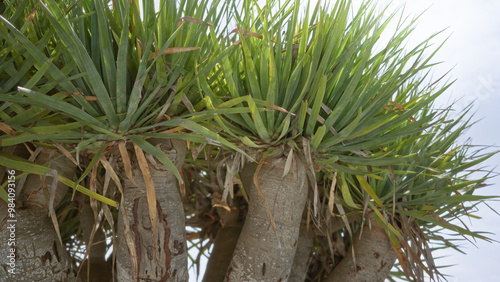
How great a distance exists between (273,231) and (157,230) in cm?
21

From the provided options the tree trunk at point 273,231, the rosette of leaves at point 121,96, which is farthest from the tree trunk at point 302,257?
the rosette of leaves at point 121,96

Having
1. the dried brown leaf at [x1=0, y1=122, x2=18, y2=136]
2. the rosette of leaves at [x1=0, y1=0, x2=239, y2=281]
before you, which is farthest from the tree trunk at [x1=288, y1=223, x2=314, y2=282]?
the dried brown leaf at [x1=0, y1=122, x2=18, y2=136]

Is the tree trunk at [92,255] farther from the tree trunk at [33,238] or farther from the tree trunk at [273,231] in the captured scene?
the tree trunk at [273,231]

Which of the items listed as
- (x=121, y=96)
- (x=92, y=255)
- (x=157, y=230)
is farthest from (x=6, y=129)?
(x=92, y=255)

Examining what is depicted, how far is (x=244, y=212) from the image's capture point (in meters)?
1.30

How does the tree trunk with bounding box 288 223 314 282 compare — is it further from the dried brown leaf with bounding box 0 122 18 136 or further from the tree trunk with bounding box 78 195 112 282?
the dried brown leaf with bounding box 0 122 18 136

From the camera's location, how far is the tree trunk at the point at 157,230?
0.80 m

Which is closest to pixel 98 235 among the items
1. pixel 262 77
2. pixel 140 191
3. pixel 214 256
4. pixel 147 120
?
pixel 214 256

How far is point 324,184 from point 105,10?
1.85 feet

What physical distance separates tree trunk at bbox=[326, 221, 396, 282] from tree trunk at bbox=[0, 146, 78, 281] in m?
0.59

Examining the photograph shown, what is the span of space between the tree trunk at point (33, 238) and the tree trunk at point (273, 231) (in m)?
0.32

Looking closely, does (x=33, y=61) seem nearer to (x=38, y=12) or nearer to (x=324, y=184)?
(x=38, y=12)

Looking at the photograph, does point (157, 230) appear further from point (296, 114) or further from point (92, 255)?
point (92, 255)

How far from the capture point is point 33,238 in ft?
2.73
